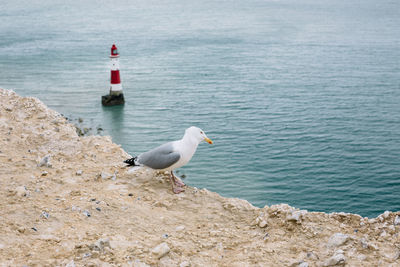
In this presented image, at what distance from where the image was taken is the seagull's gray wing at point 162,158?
9281 millimetres

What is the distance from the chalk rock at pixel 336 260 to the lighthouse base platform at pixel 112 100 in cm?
2180

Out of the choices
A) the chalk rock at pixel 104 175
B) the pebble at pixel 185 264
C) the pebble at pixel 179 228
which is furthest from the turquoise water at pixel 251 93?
the pebble at pixel 185 264

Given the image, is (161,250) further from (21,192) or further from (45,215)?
(21,192)

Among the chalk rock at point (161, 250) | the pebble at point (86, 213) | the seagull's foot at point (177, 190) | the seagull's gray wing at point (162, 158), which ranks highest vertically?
the seagull's gray wing at point (162, 158)

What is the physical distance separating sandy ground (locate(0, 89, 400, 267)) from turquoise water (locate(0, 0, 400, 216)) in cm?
647

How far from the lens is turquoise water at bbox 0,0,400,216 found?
17.2 m

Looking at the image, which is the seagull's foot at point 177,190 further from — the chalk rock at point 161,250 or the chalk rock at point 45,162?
the chalk rock at point 45,162

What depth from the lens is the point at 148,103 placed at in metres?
27.5

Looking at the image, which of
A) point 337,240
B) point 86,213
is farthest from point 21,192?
point 337,240

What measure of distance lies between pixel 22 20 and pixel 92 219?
209ft

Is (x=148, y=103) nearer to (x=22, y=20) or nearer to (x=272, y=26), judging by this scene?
(x=272, y=26)

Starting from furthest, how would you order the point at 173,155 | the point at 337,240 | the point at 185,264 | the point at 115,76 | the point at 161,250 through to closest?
1. the point at 115,76
2. the point at 173,155
3. the point at 337,240
4. the point at 161,250
5. the point at 185,264

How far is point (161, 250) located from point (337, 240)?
8.88 ft

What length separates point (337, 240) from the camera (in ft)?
23.2
